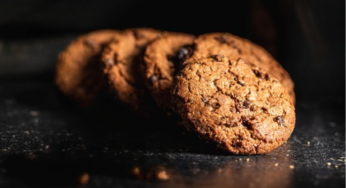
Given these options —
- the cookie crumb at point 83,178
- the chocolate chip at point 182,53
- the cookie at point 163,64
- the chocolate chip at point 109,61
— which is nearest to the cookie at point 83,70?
the chocolate chip at point 109,61

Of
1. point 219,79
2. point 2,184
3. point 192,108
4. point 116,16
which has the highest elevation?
point 116,16

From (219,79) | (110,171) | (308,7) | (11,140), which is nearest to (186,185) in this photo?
(110,171)

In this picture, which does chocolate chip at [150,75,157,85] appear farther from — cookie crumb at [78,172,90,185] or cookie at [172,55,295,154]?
cookie crumb at [78,172,90,185]

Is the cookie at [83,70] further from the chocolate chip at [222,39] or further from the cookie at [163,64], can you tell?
the chocolate chip at [222,39]

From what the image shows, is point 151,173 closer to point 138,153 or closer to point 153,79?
point 138,153

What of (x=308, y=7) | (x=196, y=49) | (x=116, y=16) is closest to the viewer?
(x=196, y=49)

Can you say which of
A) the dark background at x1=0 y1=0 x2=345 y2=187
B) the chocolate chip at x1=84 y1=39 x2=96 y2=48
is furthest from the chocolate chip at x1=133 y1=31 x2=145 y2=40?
the dark background at x1=0 y1=0 x2=345 y2=187

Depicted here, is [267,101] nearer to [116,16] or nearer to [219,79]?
[219,79]

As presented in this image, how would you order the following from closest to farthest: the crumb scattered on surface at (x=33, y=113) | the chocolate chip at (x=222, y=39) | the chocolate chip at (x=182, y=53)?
1. the chocolate chip at (x=182, y=53)
2. the chocolate chip at (x=222, y=39)
3. the crumb scattered on surface at (x=33, y=113)
